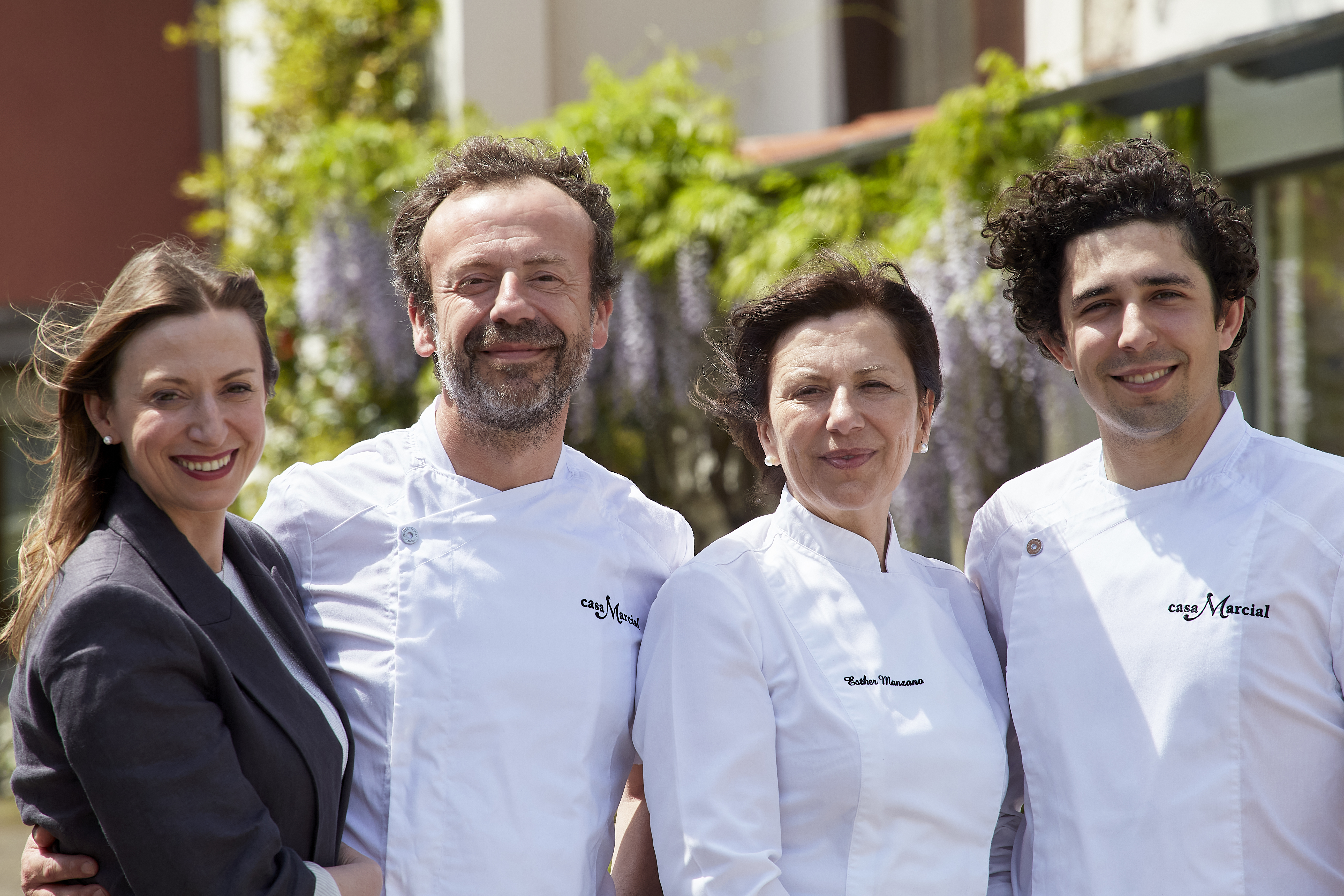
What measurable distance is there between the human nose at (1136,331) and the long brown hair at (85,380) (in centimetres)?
137

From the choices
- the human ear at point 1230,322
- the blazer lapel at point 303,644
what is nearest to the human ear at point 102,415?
the blazer lapel at point 303,644

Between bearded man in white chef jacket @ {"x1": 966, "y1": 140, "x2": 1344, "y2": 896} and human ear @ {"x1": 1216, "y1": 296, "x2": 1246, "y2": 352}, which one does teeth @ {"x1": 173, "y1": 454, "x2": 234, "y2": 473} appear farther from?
human ear @ {"x1": 1216, "y1": 296, "x2": 1246, "y2": 352}

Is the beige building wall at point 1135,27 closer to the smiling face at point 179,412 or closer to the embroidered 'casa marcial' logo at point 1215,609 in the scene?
the embroidered 'casa marcial' logo at point 1215,609

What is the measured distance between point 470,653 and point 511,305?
573mm

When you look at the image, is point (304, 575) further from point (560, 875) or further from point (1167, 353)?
point (1167, 353)

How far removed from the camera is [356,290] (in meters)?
5.85

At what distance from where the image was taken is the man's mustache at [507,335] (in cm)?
217

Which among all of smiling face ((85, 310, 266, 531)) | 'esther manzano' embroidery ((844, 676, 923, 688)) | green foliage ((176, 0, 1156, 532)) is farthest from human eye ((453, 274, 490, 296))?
green foliage ((176, 0, 1156, 532))

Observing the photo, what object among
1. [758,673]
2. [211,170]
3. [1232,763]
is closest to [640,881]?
[758,673]

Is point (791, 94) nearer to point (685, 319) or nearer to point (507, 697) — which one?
point (685, 319)

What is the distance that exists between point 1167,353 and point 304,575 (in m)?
1.46

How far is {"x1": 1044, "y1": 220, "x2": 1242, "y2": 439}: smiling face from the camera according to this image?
2.09 m

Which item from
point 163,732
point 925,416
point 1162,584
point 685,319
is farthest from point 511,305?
point 685,319

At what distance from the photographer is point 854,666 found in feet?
6.79
